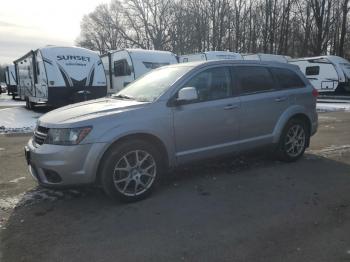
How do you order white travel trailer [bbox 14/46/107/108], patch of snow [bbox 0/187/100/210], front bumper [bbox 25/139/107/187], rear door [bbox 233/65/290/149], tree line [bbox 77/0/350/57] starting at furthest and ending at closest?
1. tree line [bbox 77/0/350/57]
2. white travel trailer [bbox 14/46/107/108]
3. rear door [bbox 233/65/290/149]
4. patch of snow [bbox 0/187/100/210]
5. front bumper [bbox 25/139/107/187]

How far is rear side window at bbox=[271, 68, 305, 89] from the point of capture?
20.2 feet

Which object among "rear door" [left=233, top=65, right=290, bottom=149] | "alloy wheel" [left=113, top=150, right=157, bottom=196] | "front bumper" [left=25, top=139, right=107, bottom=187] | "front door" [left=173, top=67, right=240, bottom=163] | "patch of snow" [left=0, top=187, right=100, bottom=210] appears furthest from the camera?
"rear door" [left=233, top=65, right=290, bottom=149]

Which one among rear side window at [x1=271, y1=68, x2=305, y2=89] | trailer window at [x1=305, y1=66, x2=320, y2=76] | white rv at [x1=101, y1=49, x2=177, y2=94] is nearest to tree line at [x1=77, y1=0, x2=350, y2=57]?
trailer window at [x1=305, y1=66, x2=320, y2=76]

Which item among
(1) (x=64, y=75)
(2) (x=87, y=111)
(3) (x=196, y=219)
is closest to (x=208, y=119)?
(3) (x=196, y=219)

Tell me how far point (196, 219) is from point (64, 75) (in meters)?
12.3

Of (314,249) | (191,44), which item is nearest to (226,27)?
(191,44)

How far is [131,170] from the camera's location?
4.51 metres

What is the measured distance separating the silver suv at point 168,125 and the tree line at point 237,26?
33186mm

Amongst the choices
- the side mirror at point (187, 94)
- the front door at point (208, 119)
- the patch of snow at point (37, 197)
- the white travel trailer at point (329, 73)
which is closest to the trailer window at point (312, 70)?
the white travel trailer at point (329, 73)

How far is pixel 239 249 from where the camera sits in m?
3.37

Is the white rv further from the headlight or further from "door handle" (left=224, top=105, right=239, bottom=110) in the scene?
the headlight

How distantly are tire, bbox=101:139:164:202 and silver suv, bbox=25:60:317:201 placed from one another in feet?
0.04

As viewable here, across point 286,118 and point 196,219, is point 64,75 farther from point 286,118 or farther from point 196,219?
point 196,219

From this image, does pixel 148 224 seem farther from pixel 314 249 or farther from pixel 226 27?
pixel 226 27
